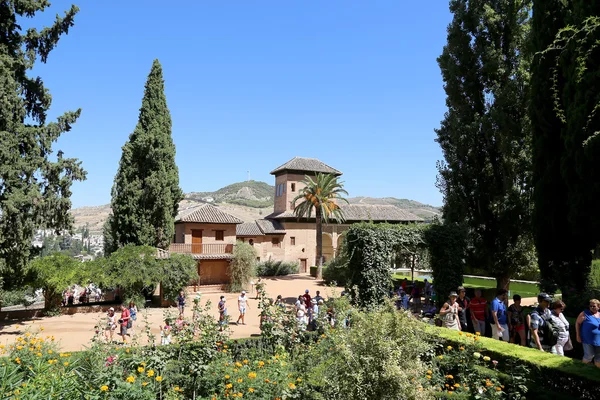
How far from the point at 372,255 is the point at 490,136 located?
31.0 feet

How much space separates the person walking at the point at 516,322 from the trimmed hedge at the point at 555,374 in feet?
6.85

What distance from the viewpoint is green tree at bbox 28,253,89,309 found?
65.8ft

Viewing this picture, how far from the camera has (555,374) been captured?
719cm

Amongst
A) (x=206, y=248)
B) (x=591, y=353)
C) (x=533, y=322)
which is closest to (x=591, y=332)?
(x=591, y=353)

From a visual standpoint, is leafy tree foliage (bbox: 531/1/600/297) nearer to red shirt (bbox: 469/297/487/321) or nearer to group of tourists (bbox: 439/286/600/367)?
group of tourists (bbox: 439/286/600/367)

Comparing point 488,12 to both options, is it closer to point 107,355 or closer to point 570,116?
point 570,116

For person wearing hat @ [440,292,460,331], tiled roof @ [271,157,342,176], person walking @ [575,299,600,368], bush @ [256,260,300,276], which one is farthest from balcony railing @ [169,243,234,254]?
person walking @ [575,299,600,368]

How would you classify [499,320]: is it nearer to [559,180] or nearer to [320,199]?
[559,180]

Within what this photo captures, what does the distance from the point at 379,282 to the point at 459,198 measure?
7664 millimetres

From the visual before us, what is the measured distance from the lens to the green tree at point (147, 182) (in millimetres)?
25250

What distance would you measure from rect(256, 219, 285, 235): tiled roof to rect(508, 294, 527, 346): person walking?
31900mm

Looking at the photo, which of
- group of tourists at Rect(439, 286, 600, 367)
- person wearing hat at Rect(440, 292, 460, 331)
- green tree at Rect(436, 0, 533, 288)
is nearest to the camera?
group of tourists at Rect(439, 286, 600, 367)

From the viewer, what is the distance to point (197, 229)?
32.3 m

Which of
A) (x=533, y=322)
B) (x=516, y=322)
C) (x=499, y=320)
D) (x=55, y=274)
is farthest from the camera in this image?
(x=55, y=274)
